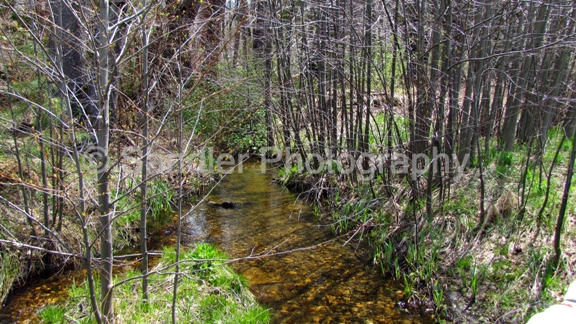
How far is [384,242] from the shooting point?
5277 mm

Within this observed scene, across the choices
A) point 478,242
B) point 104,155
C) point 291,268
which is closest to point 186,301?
point 291,268

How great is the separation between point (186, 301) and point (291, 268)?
5.30 feet

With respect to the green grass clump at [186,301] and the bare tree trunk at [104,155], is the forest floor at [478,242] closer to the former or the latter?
the green grass clump at [186,301]

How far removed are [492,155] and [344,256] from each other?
282 centimetres

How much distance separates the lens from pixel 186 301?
3959 millimetres

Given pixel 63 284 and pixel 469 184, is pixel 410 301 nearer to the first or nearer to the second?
pixel 469 184

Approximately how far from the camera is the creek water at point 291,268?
168 inches

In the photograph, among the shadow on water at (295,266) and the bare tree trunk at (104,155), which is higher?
the bare tree trunk at (104,155)

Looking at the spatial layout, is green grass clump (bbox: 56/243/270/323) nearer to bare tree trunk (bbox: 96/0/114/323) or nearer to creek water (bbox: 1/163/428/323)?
creek water (bbox: 1/163/428/323)

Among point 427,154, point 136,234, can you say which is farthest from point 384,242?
point 136,234

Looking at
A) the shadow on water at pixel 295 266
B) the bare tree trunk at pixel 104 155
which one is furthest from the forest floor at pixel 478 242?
the bare tree trunk at pixel 104 155

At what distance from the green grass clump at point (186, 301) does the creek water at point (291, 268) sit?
32 centimetres

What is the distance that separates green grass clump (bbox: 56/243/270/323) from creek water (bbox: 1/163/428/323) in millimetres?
322

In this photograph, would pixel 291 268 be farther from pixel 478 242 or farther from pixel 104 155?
pixel 104 155
